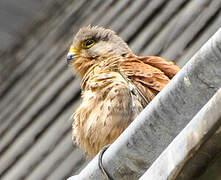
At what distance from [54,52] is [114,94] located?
2758 mm

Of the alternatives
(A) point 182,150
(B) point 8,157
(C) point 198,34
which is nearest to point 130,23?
(C) point 198,34

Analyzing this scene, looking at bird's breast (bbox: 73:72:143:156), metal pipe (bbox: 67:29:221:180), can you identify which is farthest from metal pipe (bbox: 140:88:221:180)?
bird's breast (bbox: 73:72:143:156)

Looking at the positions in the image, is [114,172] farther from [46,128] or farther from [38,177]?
[46,128]

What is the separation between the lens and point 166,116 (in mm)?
2217

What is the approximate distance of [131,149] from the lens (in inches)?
90.6

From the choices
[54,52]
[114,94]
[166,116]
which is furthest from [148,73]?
[54,52]

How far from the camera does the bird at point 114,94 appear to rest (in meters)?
3.27

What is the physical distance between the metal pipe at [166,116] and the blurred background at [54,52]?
213 cm

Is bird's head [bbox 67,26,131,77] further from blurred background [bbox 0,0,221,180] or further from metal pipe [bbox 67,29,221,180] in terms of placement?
metal pipe [bbox 67,29,221,180]

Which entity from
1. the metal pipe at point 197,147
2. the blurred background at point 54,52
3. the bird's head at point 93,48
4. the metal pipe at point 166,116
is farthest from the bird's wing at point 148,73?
the metal pipe at point 197,147

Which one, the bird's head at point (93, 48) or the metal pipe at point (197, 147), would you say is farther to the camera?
the bird's head at point (93, 48)

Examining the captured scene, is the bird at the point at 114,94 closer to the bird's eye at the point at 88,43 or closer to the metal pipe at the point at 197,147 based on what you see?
the bird's eye at the point at 88,43

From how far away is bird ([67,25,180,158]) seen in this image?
327 centimetres

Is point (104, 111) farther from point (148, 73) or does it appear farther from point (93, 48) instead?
point (93, 48)
